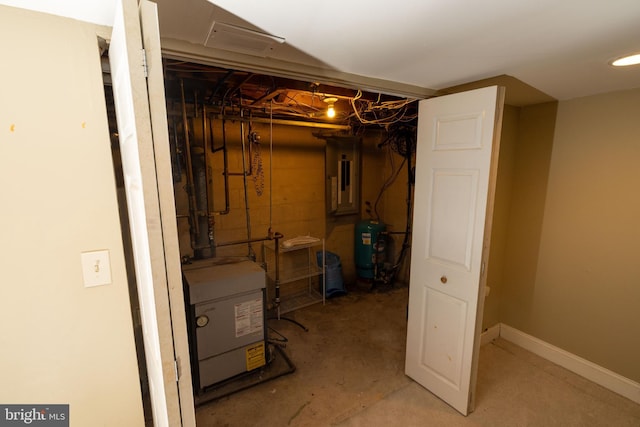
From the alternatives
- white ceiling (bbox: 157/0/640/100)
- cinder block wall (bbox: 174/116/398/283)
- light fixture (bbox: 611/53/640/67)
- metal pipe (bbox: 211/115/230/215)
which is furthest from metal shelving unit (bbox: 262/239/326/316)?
light fixture (bbox: 611/53/640/67)

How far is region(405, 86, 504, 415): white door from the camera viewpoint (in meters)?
1.54

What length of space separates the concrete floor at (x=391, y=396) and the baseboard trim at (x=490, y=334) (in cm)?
5

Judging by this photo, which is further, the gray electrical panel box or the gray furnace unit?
the gray electrical panel box

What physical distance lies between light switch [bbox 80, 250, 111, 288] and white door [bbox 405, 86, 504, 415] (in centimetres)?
171

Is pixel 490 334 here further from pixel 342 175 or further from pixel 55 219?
pixel 55 219

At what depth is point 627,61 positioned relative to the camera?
135cm

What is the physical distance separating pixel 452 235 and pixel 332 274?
201cm

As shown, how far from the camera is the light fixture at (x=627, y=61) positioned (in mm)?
1287

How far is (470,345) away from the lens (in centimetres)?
169

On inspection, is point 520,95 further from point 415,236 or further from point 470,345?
point 470,345

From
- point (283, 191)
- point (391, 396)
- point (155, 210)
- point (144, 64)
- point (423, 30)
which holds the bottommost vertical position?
point (391, 396)
